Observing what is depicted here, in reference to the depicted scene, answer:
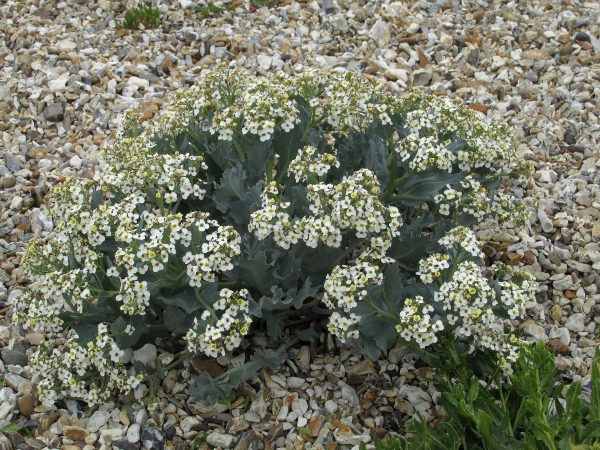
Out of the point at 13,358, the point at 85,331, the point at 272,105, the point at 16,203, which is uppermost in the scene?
the point at 272,105

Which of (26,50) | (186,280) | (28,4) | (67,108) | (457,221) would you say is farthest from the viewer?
(28,4)

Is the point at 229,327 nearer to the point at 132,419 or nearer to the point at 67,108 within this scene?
the point at 132,419

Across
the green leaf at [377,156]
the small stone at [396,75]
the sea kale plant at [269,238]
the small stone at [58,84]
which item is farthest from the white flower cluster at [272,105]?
the small stone at [58,84]

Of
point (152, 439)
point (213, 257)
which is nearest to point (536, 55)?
point (213, 257)

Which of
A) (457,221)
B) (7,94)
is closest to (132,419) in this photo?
(457,221)

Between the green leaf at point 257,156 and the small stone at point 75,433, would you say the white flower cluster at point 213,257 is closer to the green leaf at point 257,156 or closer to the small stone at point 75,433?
the green leaf at point 257,156

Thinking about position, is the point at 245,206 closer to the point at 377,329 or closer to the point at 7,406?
the point at 377,329
